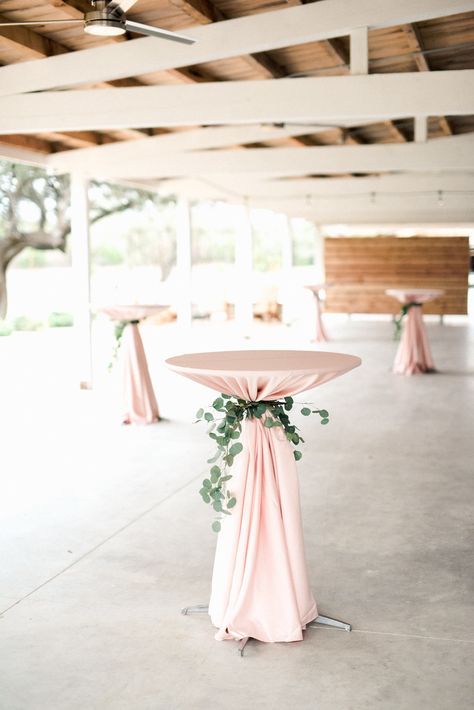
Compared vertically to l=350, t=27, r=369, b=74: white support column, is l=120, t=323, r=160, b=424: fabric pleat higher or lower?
lower

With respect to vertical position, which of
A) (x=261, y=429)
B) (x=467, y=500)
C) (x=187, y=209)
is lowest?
(x=467, y=500)

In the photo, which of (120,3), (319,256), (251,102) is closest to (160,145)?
(251,102)

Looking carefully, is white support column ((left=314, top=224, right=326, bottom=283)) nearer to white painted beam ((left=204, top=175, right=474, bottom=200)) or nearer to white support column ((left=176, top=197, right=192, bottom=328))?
white painted beam ((left=204, top=175, right=474, bottom=200))

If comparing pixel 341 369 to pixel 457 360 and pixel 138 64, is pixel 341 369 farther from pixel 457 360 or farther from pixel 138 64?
pixel 457 360

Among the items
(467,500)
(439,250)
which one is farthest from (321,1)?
(439,250)

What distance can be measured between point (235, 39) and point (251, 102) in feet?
2.33

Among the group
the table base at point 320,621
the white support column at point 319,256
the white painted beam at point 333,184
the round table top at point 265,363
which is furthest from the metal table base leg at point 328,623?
the white support column at point 319,256

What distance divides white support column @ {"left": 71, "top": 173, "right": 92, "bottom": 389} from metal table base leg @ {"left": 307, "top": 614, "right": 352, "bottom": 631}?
6852 mm

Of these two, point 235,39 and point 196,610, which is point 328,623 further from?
point 235,39

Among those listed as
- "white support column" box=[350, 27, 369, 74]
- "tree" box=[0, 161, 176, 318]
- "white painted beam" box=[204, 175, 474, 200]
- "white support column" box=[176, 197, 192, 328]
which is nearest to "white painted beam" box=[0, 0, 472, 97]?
"white support column" box=[350, 27, 369, 74]

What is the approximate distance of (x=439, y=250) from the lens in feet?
65.5

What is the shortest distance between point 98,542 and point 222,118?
3.47m

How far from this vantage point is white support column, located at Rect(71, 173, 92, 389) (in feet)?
32.4

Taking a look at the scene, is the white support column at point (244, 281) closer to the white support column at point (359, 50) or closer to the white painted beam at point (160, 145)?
the white painted beam at point (160, 145)
